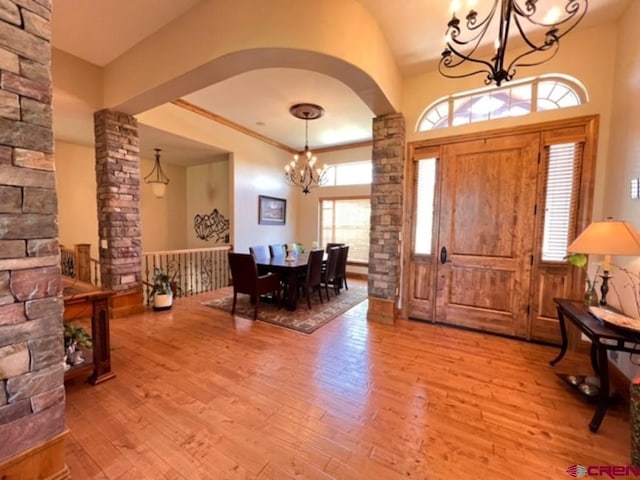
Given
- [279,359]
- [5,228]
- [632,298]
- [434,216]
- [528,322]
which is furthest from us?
[434,216]

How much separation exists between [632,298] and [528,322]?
41.8 inches

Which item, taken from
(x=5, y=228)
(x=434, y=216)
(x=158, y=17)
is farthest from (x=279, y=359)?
(x=158, y=17)

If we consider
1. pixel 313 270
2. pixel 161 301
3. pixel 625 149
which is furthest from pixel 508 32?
pixel 161 301

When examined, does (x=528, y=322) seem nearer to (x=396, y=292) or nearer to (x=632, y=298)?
(x=632, y=298)

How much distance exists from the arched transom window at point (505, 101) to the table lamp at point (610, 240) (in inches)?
66.4

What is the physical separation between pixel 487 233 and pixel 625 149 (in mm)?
1342

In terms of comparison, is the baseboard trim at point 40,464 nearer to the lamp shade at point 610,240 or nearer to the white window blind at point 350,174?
the lamp shade at point 610,240

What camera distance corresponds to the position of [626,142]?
241 cm

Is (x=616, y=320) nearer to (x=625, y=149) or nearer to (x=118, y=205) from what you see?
(x=625, y=149)

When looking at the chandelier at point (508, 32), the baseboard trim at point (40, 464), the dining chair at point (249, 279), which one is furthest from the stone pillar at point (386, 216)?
the baseboard trim at point (40, 464)

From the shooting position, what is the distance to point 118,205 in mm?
3703

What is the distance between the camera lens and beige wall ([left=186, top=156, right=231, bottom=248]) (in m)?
6.60

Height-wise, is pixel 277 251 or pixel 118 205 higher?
pixel 118 205

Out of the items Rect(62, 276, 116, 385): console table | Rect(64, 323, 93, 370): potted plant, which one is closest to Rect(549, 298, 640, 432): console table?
Rect(62, 276, 116, 385): console table
